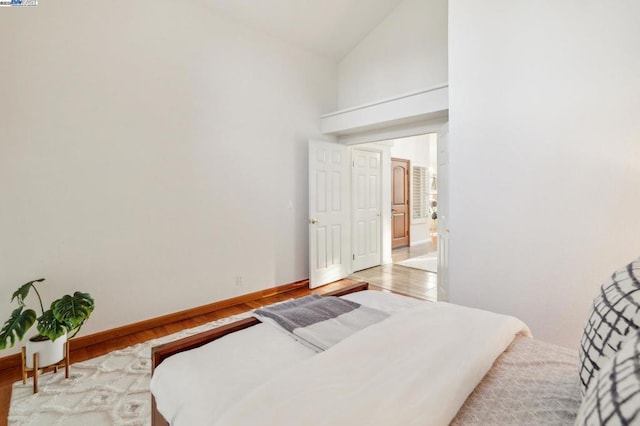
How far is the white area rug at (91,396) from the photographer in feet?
5.74

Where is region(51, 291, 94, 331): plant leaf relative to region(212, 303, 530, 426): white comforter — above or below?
below

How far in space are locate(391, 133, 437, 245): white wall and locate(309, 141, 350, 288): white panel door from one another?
2.75 meters

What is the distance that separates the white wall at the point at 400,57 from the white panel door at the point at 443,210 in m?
0.86

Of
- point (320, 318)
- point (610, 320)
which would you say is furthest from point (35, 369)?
point (610, 320)

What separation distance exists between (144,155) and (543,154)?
340cm

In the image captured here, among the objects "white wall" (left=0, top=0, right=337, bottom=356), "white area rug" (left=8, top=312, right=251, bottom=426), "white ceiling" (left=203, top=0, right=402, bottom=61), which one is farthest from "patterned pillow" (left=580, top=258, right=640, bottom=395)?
"white ceiling" (left=203, top=0, right=402, bottom=61)

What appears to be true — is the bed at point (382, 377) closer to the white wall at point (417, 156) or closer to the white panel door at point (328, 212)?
the white panel door at point (328, 212)

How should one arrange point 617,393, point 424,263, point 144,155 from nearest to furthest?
point 617,393, point 144,155, point 424,263

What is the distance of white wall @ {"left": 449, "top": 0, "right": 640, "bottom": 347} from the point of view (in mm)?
1946

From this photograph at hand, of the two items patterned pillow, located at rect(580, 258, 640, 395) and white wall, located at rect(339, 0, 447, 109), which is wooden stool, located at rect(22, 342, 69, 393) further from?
A: white wall, located at rect(339, 0, 447, 109)

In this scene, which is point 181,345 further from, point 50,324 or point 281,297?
point 281,297

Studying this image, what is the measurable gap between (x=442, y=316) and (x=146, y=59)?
335 centimetres

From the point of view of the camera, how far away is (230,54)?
3527 mm

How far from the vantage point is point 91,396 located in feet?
6.38
